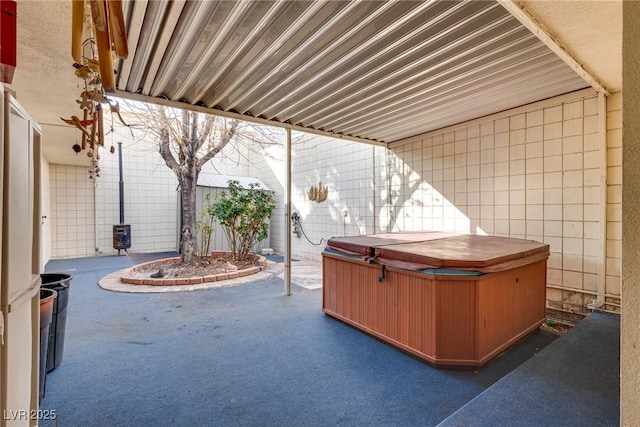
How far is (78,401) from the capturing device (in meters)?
1.93

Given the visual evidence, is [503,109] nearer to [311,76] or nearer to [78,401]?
[311,76]

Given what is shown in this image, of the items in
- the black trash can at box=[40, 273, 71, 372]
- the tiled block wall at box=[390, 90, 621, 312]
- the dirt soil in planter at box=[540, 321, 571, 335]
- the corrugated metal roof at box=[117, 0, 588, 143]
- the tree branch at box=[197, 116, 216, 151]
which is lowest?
the dirt soil in planter at box=[540, 321, 571, 335]

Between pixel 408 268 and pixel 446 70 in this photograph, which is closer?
pixel 408 268

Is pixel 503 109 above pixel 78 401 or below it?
above

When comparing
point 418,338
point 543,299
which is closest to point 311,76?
point 418,338

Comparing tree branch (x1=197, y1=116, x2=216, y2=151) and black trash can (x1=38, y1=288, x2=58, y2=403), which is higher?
tree branch (x1=197, y1=116, x2=216, y2=151)

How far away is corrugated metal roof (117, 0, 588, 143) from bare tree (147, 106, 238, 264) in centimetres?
219

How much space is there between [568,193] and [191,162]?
5739mm

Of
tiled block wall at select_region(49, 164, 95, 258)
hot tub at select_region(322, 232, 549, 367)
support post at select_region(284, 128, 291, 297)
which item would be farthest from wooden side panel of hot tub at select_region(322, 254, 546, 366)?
tiled block wall at select_region(49, 164, 95, 258)

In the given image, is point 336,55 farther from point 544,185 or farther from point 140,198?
point 140,198

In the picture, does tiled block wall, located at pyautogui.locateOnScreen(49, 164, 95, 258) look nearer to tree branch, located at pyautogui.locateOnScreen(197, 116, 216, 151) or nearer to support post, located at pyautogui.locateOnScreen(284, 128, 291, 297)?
tree branch, located at pyautogui.locateOnScreen(197, 116, 216, 151)

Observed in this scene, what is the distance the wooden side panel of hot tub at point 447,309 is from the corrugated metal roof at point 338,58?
5.91 ft

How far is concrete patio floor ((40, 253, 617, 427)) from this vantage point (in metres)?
1.83

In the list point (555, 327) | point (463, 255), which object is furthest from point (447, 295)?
point (555, 327)
